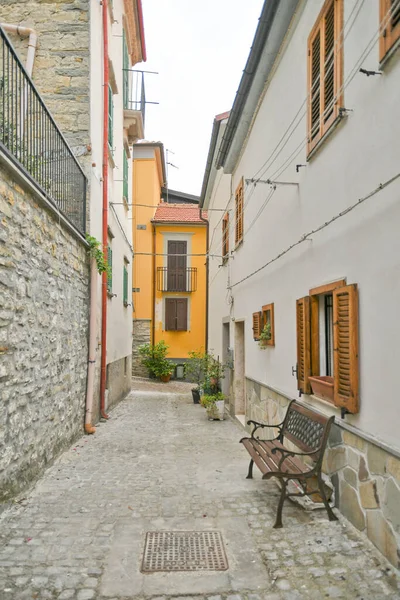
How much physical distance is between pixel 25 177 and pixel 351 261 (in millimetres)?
2813

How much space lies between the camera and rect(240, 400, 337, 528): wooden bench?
3.61m

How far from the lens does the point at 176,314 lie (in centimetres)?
2070

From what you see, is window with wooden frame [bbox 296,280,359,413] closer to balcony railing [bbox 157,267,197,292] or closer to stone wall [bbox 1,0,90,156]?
stone wall [bbox 1,0,90,156]

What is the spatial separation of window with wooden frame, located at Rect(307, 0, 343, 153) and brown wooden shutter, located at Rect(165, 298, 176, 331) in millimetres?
16327

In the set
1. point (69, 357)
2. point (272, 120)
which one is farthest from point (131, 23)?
point (69, 357)

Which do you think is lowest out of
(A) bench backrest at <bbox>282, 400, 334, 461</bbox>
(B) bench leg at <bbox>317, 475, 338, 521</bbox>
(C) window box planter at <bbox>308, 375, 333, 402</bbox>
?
(B) bench leg at <bbox>317, 475, 338, 521</bbox>

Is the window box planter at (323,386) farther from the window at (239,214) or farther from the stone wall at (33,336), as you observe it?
the window at (239,214)

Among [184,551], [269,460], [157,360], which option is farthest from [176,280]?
[184,551]

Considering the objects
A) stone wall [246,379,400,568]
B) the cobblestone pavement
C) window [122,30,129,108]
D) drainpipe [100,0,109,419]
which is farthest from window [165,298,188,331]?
stone wall [246,379,400,568]

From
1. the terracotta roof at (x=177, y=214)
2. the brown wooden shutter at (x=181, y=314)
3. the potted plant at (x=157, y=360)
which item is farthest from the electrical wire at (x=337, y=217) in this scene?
the terracotta roof at (x=177, y=214)

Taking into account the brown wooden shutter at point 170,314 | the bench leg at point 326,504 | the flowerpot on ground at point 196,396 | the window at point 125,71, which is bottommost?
the flowerpot on ground at point 196,396

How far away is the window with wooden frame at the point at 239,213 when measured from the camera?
9.02m

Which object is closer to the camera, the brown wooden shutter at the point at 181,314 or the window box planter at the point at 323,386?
the window box planter at the point at 323,386

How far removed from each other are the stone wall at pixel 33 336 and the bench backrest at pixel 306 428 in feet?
8.14
